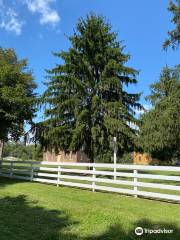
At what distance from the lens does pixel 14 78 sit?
19.9m

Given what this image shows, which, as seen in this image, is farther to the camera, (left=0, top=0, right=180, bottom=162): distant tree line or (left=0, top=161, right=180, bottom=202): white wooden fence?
(left=0, top=0, right=180, bottom=162): distant tree line

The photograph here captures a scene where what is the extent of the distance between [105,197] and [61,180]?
4614 mm

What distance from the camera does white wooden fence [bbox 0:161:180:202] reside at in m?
10.4

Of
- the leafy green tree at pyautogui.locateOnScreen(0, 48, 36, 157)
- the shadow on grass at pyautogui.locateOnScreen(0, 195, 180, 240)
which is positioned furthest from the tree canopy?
the shadow on grass at pyautogui.locateOnScreen(0, 195, 180, 240)

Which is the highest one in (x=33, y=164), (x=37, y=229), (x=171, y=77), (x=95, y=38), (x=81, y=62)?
(x=95, y=38)

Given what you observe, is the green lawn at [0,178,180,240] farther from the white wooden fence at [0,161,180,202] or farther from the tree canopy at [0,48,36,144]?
the tree canopy at [0,48,36,144]

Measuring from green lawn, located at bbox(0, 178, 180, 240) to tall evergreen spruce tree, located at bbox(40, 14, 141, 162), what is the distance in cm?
1070

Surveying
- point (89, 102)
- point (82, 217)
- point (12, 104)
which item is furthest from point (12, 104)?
point (82, 217)

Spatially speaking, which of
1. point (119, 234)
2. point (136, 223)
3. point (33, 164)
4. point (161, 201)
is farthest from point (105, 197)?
point (33, 164)

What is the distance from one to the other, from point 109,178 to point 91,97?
6638 millimetres

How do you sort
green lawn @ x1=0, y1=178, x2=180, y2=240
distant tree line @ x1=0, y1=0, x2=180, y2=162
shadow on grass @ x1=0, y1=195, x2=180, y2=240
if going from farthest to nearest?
distant tree line @ x1=0, y1=0, x2=180, y2=162
green lawn @ x1=0, y1=178, x2=180, y2=240
shadow on grass @ x1=0, y1=195, x2=180, y2=240

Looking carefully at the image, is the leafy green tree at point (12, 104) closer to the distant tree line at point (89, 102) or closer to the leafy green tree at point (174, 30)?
the distant tree line at point (89, 102)

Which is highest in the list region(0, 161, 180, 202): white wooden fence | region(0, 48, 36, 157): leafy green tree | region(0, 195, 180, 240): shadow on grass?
region(0, 48, 36, 157): leafy green tree

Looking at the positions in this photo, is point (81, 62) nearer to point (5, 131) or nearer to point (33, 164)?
point (5, 131)
